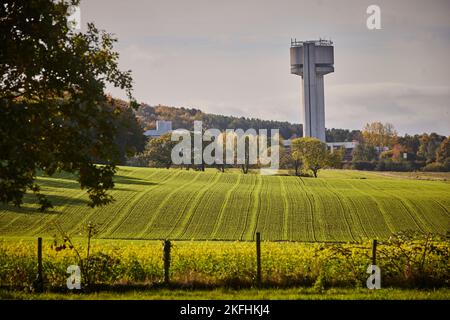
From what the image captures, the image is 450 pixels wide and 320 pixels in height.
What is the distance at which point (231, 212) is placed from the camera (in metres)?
58.1

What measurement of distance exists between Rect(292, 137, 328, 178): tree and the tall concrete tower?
31.8 meters

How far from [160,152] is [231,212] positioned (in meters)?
74.5

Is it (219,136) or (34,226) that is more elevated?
(219,136)

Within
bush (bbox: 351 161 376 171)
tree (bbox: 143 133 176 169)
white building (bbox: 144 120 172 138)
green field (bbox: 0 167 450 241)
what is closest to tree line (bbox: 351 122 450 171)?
bush (bbox: 351 161 376 171)

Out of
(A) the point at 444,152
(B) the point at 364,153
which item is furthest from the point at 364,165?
(A) the point at 444,152

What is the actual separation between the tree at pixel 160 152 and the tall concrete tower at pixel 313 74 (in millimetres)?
46337


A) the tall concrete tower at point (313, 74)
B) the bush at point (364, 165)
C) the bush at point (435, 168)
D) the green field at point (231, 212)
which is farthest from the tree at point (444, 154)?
the green field at point (231, 212)

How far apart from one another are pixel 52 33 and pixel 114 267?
306 inches

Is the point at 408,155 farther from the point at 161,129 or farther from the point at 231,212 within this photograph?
the point at 231,212

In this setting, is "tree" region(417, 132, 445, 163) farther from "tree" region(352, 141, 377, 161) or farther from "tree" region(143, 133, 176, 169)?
"tree" region(143, 133, 176, 169)

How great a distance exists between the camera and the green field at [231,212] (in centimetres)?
5003

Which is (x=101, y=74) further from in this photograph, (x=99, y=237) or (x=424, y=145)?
(x=424, y=145)
